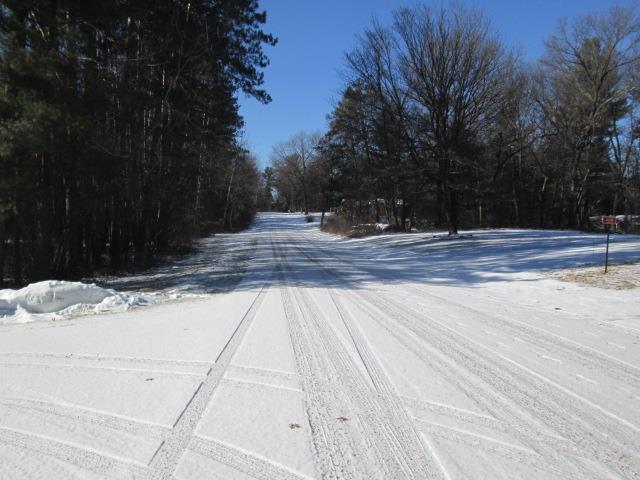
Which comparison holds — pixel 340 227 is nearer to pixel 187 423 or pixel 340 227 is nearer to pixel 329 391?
pixel 329 391

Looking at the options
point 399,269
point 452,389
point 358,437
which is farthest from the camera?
point 399,269

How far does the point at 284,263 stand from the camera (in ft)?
53.5

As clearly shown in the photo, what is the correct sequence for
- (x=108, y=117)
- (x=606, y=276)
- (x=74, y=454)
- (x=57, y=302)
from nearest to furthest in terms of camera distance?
(x=74, y=454) < (x=57, y=302) < (x=606, y=276) < (x=108, y=117)

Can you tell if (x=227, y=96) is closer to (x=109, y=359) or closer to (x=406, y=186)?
(x=406, y=186)

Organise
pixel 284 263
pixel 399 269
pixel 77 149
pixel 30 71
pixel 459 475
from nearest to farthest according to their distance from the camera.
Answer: pixel 459 475, pixel 30 71, pixel 77 149, pixel 399 269, pixel 284 263

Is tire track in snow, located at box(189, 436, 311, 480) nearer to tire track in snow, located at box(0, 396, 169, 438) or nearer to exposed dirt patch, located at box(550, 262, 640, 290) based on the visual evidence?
tire track in snow, located at box(0, 396, 169, 438)

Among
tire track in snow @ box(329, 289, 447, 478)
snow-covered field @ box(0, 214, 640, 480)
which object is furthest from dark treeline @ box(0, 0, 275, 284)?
tire track in snow @ box(329, 289, 447, 478)

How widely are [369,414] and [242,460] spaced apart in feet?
3.85

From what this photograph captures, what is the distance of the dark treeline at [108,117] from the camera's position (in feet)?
39.5

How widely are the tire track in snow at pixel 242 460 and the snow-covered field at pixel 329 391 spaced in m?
0.01

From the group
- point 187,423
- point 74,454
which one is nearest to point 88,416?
point 74,454

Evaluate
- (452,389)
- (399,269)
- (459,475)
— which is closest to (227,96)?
(399,269)

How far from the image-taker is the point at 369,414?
377 centimetres

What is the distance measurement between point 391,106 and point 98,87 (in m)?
14.0
